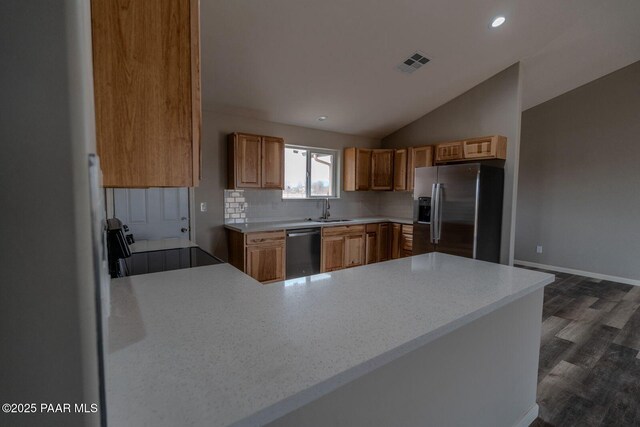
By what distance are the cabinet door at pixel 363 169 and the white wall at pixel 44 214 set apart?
492cm

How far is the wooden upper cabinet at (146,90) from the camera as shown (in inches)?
30.7

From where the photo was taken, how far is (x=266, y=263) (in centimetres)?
390

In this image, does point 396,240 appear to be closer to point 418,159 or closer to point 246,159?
point 418,159

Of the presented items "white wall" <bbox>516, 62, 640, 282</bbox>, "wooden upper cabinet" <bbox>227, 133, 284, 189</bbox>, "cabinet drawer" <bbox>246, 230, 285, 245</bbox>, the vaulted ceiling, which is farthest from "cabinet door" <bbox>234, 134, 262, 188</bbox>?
"white wall" <bbox>516, 62, 640, 282</bbox>

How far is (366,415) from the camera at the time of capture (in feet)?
3.28

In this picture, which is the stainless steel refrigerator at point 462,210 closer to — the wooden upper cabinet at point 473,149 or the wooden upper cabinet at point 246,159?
the wooden upper cabinet at point 473,149

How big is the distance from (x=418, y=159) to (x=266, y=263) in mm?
2913

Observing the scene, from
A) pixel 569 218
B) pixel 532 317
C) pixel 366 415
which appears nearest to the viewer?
pixel 366 415

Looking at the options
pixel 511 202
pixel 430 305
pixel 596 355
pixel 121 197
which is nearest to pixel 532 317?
pixel 430 305

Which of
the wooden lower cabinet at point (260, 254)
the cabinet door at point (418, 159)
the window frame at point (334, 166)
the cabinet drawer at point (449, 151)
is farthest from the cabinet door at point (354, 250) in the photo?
the cabinet drawer at point (449, 151)

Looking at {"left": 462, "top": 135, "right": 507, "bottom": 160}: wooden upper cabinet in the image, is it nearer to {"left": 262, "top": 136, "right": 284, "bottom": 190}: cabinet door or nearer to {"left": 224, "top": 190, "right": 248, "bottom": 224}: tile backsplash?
{"left": 262, "top": 136, "right": 284, "bottom": 190}: cabinet door

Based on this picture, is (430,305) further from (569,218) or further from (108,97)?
(569,218)

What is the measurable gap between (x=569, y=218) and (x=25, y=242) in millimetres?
6420

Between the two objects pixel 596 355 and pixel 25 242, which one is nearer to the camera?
pixel 25 242
